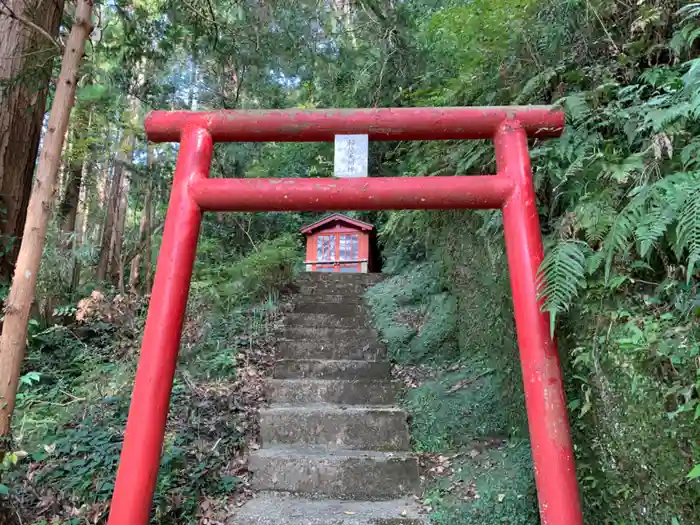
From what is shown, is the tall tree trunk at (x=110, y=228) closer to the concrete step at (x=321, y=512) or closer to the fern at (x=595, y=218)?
the concrete step at (x=321, y=512)

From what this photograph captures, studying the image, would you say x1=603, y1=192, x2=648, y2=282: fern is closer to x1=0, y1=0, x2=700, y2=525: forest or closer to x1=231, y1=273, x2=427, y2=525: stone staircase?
x1=0, y1=0, x2=700, y2=525: forest

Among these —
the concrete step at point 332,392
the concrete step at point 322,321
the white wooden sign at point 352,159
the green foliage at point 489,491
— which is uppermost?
the white wooden sign at point 352,159

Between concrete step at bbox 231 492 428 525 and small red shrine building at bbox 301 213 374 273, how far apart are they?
7500mm

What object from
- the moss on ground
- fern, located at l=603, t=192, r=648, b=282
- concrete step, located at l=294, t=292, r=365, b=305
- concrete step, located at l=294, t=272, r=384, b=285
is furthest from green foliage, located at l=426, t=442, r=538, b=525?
concrete step, located at l=294, t=272, r=384, b=285

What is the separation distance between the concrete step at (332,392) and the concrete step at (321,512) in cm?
103

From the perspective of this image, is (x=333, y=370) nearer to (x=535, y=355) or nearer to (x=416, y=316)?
(x=416, y=316)

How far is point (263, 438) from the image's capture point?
3.78m

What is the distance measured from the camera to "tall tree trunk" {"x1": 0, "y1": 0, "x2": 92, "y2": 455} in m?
2.41

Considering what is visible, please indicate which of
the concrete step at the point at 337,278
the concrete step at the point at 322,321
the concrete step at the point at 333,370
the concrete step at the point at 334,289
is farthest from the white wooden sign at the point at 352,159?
the concrete step at the point at 337,278

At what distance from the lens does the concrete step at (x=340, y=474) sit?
3.27 m

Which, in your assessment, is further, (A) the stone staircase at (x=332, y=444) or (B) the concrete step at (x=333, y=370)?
(B) the concrete step at (x=333, y=370)

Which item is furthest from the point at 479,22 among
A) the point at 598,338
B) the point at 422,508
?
the point at 422,508

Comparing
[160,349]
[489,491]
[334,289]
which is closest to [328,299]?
[334,289]

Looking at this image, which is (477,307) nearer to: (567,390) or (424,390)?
(424,390)
